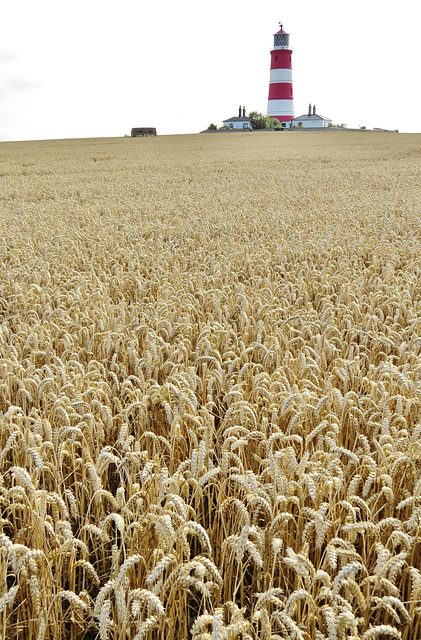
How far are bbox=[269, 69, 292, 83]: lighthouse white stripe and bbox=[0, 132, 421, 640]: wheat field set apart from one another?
7181 cm

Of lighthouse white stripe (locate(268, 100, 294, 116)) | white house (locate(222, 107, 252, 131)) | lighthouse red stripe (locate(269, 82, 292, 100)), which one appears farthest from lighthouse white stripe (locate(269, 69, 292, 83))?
white house (locate(222, 107, 252, 131))

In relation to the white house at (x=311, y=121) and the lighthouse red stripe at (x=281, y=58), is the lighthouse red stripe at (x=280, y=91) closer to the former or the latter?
the lighthouse red stripe at (x=281, y=58)

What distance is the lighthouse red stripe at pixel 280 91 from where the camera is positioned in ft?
243

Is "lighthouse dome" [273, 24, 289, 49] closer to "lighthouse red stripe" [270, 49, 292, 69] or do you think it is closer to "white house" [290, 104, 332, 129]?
"lighthouse red stripe" [270, 49, 292, 69]

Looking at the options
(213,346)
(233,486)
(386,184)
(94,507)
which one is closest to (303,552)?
(233,486)

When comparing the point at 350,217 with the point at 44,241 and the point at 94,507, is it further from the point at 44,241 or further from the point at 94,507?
the point at 94,507

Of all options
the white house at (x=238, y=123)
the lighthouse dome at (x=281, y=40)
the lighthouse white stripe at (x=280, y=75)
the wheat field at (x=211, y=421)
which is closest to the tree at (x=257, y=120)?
the white house at (x=238, y=123)

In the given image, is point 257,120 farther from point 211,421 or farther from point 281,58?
point 211,421

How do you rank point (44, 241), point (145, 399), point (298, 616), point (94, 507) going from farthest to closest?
point (44, 241) < point (145, 399) < point (94, 507) < point (298, 616)

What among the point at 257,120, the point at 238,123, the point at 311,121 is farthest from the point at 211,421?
the point at 311,121

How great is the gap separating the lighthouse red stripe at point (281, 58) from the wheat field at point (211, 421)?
2879 inches

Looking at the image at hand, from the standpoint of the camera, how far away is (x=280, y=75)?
243 feet

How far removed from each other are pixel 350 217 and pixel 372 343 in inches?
184

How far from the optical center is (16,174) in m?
17.2
